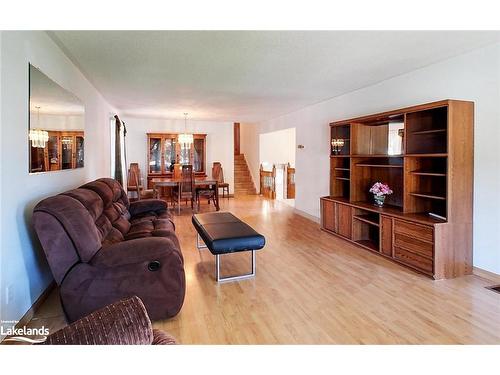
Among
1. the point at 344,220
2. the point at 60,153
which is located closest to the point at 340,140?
the point at 344,220

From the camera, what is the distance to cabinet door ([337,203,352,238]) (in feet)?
14.7

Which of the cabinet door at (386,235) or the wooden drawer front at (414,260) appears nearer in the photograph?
the wooden drawer front at (414,260)

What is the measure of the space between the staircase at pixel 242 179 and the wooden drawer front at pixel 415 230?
6.87 meters

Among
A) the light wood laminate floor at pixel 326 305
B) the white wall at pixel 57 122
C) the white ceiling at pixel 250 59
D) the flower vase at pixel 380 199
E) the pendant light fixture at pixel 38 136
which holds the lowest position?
the light wood laminate floor at pixel 326 305

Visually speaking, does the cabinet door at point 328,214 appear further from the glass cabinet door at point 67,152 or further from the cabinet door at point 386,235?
the glass cabinet door at point 67,152

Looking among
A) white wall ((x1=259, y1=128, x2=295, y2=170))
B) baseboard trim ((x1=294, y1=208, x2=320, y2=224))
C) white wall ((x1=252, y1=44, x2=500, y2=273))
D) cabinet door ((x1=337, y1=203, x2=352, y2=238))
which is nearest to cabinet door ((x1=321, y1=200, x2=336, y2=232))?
cabinet door ((x1=337, y1=203, x2=352, y2=238))

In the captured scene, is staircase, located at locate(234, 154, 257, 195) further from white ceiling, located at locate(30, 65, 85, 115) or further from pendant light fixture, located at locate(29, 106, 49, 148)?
pendant light fixture, located at locate(29, 106, 49, 148)

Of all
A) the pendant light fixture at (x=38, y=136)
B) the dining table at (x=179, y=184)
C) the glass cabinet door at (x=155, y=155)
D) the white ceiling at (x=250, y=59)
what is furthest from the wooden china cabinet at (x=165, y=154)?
the pendant light fixture at (x=38, y=136)

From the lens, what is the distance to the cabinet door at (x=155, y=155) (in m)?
8.57

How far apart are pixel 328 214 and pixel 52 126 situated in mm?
3879

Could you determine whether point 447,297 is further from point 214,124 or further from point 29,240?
point 214,124

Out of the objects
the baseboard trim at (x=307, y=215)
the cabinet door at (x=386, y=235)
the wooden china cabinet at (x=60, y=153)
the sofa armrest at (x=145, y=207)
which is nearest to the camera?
the wooden china cabinet at (x=60, y=153)
